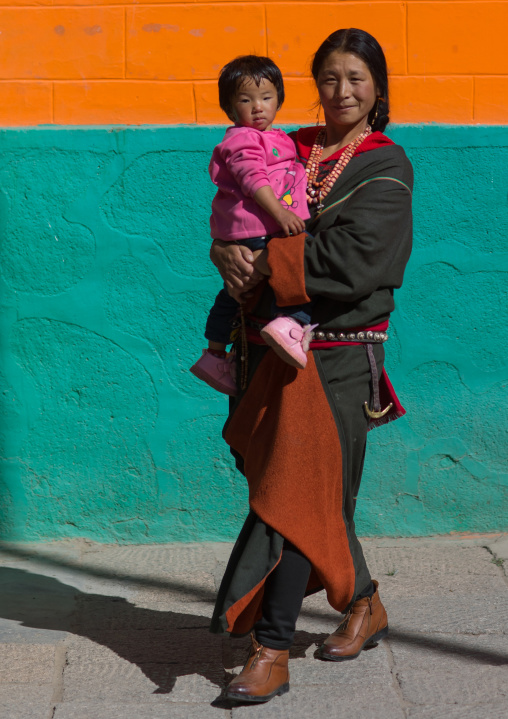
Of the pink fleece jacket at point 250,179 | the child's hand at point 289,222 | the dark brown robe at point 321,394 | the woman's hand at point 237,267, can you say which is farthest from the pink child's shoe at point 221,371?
the child's hand at point 289,222

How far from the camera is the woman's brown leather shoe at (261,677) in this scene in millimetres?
2574

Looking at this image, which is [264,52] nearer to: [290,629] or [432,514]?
[432,514]

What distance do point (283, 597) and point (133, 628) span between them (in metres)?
0.83

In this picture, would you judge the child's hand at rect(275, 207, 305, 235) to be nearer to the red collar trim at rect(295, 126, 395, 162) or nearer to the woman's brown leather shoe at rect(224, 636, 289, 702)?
the red collar trim at rect(295, 126, 395, 162)

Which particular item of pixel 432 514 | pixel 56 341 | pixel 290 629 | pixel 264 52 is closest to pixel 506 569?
pixel 432 514

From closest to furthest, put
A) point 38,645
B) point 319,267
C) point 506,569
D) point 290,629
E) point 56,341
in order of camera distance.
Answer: point 319,267 → point 290,629 → point 38,645 → point 506,569 → point 56,341

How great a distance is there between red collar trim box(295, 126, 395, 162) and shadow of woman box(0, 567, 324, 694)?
1.60 meters

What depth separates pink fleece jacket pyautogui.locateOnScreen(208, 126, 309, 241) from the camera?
2.50 metres

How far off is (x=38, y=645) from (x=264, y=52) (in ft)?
8.29

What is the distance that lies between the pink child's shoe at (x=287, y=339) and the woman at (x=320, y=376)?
65mm

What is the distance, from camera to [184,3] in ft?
12.5

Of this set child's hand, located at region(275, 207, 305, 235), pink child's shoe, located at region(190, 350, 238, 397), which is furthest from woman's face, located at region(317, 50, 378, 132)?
pink child's shoe, located at region(190, 350, 238, 397)

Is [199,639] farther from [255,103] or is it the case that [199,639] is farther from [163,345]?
→ [255,103]

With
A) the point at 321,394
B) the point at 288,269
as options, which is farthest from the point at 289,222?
the point at 321,394
